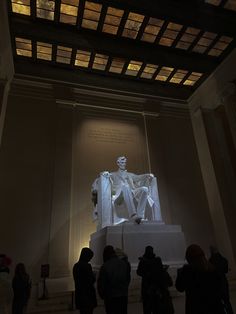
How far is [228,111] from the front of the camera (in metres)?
9.23

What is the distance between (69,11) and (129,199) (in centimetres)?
586

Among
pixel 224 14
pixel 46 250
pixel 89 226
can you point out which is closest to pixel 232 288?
pixel 89 226

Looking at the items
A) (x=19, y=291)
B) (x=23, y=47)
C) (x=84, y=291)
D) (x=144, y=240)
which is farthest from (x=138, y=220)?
(x=23, y=47)

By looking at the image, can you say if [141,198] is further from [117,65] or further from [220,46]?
[220,46]

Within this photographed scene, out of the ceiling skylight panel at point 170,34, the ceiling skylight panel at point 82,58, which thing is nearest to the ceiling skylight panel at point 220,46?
the ceiling skylight panel at point 170,34

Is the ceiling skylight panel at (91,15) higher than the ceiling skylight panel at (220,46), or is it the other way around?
the ceiling skylight panel at (91,15)

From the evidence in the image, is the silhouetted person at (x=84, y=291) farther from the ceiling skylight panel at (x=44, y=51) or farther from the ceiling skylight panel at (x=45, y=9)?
the ceiling skylight panel at (x=44, y=51)

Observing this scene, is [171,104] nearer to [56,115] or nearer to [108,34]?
[108,34]

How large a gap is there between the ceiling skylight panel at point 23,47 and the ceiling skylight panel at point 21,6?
88cm

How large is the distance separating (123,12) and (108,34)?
997 millimetres

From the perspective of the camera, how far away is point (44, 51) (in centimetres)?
921

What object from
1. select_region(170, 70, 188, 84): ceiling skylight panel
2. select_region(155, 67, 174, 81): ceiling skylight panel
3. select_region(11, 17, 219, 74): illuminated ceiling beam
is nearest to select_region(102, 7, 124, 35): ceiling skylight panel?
select_region(11, 17, 219, 74): illuminated ceiling beam

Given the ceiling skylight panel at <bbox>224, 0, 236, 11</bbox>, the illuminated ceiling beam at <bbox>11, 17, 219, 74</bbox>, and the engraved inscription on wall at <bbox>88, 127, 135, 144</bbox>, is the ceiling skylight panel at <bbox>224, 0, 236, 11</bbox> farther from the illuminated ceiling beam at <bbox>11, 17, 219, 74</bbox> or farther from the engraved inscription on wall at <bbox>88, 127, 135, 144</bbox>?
the engraved inscription on wall at <bbox>88, 127, 135, 144</bbox>

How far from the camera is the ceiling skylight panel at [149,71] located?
10.0 metres
